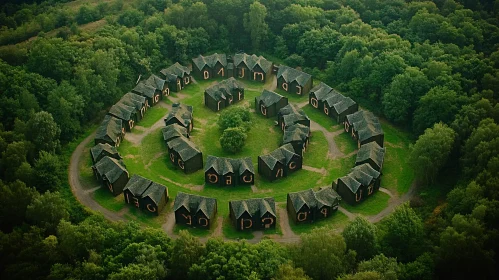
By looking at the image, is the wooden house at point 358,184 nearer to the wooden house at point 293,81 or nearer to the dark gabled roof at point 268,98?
the dark gabled roof at point 268,98

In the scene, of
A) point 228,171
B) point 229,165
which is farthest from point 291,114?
point 228,171

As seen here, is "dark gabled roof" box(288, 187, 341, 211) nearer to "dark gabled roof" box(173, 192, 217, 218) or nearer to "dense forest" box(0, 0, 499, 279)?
"dense forest" box(0, 0, 499, 279)

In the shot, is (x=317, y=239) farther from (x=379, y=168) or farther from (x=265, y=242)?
(x=379, y=168)

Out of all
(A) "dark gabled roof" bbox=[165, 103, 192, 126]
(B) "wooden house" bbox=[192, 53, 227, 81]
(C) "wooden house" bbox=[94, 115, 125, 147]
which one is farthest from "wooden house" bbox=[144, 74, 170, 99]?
(C) "wooden house" bbox=[94, 115, 125, 147]

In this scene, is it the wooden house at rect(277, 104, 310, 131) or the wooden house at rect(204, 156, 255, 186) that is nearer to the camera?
the wooden house at rect(204, 156, 255, 186)

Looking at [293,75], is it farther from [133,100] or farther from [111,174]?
[111,174]

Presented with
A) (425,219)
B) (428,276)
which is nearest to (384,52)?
(425,219)
